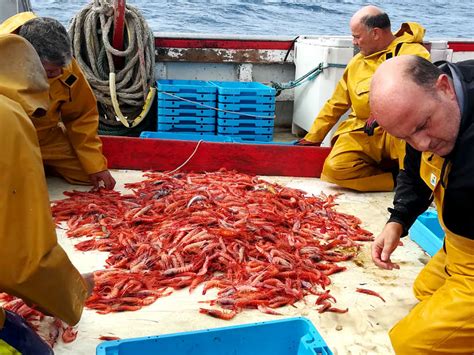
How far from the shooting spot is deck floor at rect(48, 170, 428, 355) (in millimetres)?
3193

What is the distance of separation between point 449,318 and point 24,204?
199 centimetres

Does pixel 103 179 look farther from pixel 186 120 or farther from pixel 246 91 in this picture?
pixel 246 91

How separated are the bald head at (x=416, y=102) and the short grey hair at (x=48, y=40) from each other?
2.59 metres

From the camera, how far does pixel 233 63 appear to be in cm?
852

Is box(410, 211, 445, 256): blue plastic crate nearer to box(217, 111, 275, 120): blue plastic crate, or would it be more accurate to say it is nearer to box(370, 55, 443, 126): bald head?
box(370, 55, 443, 126): bald head

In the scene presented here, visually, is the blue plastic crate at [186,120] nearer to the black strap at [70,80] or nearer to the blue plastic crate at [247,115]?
the blue plastic crate at [247,115]

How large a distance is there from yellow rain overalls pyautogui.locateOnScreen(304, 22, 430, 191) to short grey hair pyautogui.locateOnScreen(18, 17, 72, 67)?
3048mm

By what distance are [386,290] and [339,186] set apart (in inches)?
89.9

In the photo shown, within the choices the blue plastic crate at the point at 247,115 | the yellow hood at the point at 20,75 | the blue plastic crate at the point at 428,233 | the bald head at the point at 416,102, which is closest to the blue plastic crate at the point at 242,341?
the bald head at the point at 416,102

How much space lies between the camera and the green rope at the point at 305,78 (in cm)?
739

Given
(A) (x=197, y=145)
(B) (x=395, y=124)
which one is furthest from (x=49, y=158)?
(B) (x=395, y=124)

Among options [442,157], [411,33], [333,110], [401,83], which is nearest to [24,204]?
[401,83]

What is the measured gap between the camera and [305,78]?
789cm

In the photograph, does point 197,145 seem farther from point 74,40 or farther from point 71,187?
point 74,40
